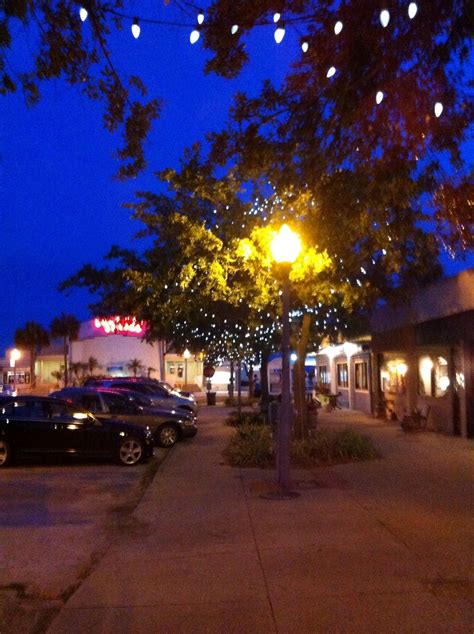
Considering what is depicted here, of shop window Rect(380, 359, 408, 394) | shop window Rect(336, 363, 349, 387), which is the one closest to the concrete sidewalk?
shop window Rect(380, 359, 408, 394)

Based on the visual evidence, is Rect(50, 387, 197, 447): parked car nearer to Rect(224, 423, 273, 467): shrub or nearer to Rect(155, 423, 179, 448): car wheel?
Rect(155, 423, 179, 448): car wheel

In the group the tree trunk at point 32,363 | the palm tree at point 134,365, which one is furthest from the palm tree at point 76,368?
the tree trunk at point 32,363

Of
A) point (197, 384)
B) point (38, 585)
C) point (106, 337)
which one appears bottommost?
point (38, 585)

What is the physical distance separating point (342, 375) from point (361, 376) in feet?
14.4

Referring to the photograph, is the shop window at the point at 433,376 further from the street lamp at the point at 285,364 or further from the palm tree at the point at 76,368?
the palm tree at the point at 76,368

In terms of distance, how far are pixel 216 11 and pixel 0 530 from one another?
24.6ft

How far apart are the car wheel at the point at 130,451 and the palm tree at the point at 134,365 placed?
142 feet

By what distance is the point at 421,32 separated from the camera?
10328 mm

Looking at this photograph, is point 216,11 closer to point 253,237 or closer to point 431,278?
point 253,237

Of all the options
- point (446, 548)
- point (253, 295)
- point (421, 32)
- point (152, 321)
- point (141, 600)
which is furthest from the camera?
point (152, 321)

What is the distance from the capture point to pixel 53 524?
1007 cm

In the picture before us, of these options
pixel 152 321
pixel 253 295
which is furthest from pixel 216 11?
pixel 152 321

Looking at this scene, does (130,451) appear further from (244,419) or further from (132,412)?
(244,419)

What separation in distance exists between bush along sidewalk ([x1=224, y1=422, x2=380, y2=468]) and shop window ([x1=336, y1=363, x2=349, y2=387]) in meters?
19.2
